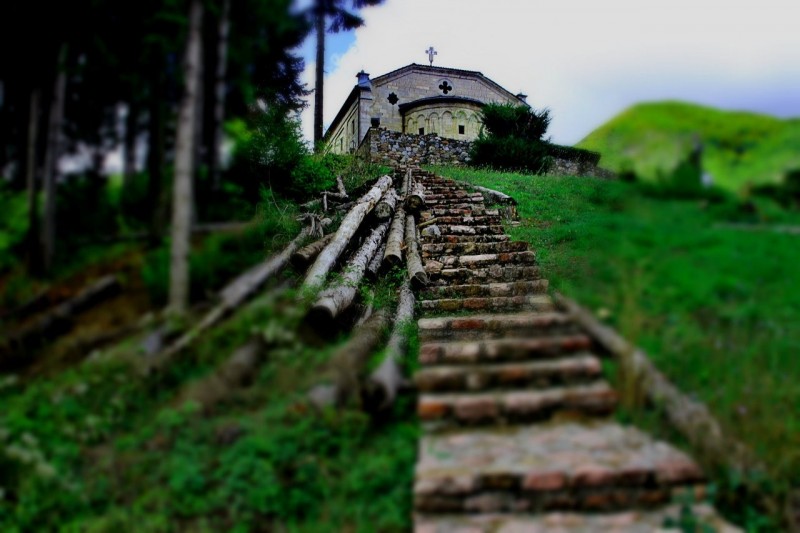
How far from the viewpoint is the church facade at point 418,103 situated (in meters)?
27.2

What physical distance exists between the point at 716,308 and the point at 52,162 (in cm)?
262

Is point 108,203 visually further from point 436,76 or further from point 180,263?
point 436,76

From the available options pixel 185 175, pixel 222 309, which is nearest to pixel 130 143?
pixel 185 175

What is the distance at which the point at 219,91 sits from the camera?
6.91ft

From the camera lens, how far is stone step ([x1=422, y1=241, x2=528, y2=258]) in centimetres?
755

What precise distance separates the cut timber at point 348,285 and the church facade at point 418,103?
57.9ft

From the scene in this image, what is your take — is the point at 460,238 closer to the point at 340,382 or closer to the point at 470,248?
the point at 470,248

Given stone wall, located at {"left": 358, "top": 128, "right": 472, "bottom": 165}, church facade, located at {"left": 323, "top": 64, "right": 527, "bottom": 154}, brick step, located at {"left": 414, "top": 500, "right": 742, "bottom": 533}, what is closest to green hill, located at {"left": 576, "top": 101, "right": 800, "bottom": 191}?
brick step, located at {"left": 414, "top": 500, "right": 742, "bottom": 533}

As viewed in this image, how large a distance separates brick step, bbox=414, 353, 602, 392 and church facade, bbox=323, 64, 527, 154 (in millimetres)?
23512

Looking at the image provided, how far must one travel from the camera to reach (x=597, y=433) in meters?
2.12

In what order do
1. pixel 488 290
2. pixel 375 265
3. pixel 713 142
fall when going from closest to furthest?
pixel 713 142, pixel 488 290, pixel 375 265

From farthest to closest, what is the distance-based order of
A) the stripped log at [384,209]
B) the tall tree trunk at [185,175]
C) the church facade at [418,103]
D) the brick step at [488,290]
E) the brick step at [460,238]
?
1. the church facade at [418,103]
2. the stripped log at [384,209]
3. the brick step at [460,238]
4. the brick step at [488,290]
5. the tall tree trunk at [185,175]

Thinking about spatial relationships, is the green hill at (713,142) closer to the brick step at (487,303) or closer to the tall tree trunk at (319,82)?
the brick step at (487,303)

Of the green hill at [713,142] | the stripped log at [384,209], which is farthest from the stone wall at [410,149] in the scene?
the green hill at [713,142]
